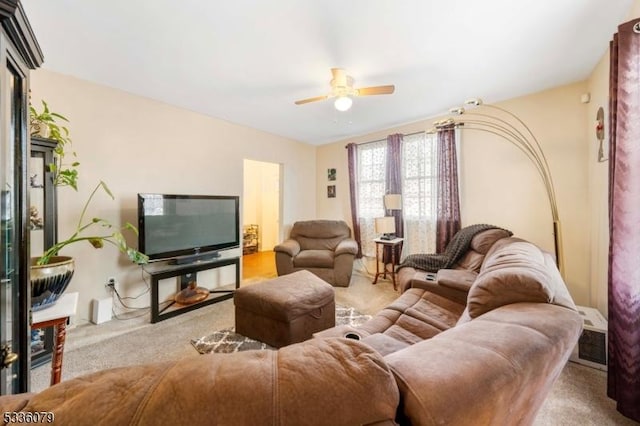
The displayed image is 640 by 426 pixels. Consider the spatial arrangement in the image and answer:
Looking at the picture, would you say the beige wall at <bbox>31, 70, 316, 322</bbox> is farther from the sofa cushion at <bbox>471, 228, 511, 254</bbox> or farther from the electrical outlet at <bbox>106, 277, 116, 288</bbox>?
the sofa cushion at <bbox>471, 228, 511, 254</bbox>

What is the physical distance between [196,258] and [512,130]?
4290 millimetres

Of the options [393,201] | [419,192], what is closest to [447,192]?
[419,192]

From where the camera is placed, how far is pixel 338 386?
1.72ft

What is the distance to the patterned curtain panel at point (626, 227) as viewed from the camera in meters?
1.36

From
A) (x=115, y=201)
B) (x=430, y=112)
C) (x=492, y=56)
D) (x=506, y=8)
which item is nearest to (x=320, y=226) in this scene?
(x=430, y=112)

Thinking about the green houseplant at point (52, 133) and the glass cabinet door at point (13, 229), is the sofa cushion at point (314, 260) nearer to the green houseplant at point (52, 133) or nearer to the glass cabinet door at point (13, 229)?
the green houseplant at point (52, 133)

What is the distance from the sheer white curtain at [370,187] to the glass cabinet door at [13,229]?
4.00 m

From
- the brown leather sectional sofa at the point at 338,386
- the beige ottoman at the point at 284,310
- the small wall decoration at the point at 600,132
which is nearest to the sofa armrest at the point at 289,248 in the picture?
the beige ottoman at the point at 284,310

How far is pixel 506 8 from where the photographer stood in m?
1.59

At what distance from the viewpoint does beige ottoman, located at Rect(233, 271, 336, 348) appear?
206cm

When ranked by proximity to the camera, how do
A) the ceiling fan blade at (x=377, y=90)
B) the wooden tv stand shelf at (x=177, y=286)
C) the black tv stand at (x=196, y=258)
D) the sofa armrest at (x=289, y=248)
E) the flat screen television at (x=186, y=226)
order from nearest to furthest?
the ceiling fan blade at (x=377, y=90), the wooden tv stand shelf at (x=177, y=286), the flat screen television at (x=186, y=226), the black tv stand at (x=196, y=258), the sofa armrest at (x=289, y=248)

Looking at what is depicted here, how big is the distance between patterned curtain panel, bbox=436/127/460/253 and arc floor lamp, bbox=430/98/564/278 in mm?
285

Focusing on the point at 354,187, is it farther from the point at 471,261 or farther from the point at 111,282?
the point at 111,282

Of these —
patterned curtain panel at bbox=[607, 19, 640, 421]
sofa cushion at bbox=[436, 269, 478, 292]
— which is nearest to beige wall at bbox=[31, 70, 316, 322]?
sofa cushion at bbox=[436, 269, 478, 292]
